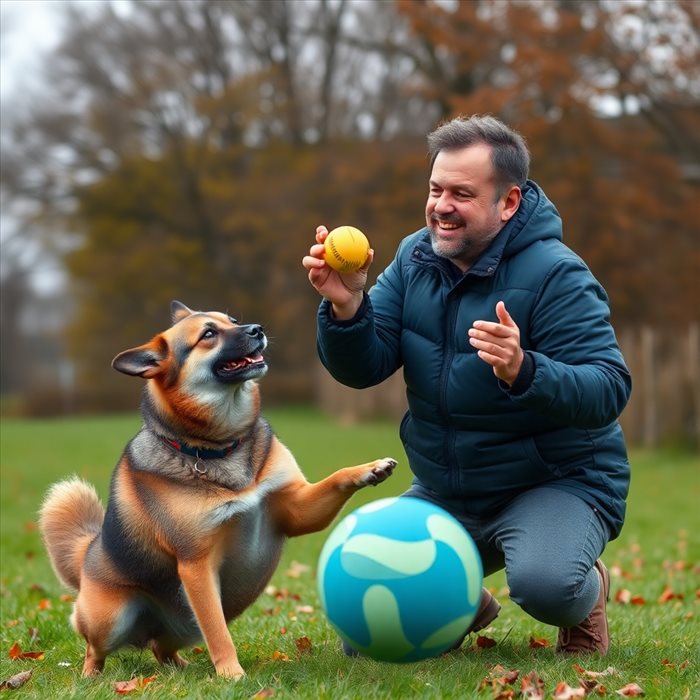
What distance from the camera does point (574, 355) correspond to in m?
4.14

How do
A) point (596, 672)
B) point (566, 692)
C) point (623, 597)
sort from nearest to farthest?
point (566, 692) → point (596, 672) → point (623, 597)

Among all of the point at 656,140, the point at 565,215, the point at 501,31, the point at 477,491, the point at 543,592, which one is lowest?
the point at 543,592

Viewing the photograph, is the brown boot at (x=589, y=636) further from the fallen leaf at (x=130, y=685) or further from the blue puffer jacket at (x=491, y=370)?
the fallen leaf at (x=130, y=685)

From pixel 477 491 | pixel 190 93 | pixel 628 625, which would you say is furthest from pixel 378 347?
pixel 190 93

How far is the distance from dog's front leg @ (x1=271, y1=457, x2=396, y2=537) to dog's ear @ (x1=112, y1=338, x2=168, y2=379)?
2.43ft

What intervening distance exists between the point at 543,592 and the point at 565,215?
18320 millimetres

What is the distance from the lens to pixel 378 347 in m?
4.56

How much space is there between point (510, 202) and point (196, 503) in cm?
175

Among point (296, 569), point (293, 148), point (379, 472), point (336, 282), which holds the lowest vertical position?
point (296, 569)

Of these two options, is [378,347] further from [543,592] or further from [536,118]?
[536,118]

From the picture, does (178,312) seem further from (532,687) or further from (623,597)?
(623,597)

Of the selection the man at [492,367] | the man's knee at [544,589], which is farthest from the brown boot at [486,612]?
the man's knee at [544,589]

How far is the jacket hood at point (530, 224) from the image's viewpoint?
14.5ft

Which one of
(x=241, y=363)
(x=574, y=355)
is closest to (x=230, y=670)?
(x=241, y=363)
